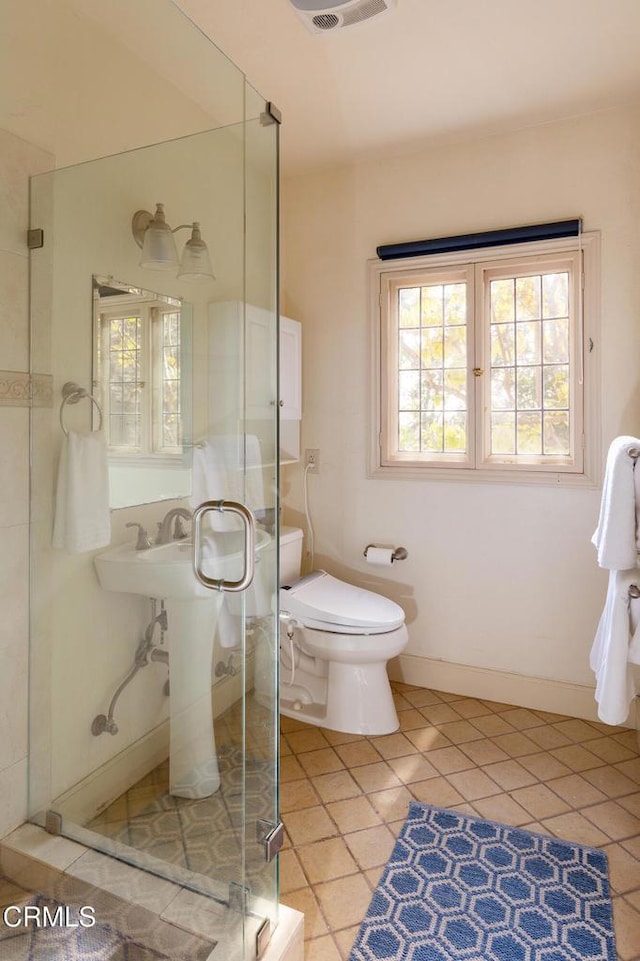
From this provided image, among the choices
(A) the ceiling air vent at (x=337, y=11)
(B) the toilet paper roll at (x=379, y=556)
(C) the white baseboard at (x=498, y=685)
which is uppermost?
(A) the ceiling air vent at (x=337, y=11)

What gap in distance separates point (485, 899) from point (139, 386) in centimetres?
153

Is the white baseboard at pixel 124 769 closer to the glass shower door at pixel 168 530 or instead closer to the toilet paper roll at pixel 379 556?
the glass shower door at pixel 168 530

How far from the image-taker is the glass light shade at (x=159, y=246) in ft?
3.91

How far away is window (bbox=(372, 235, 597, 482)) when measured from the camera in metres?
2.47

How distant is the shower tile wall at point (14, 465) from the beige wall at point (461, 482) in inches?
68.5

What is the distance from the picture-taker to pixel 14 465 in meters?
1.30

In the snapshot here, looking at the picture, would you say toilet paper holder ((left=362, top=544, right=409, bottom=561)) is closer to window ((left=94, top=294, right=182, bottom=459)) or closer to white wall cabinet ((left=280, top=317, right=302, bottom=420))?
white wall cabinet ((left=280, top=317, right=302, bottom=420))

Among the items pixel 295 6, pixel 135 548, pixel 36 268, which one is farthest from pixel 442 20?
pixel 135 548

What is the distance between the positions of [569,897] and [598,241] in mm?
2251

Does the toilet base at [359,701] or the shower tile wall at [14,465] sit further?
the toilet base at [359,701]

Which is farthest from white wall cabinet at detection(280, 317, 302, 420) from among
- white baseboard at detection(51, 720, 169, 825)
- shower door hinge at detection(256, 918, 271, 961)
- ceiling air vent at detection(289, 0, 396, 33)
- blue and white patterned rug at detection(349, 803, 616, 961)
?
shower door hinge at detection(256, 918, 271, 961)

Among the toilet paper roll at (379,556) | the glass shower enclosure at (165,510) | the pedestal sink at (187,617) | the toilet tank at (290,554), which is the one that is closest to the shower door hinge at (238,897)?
the glass shower enclosure at (165,510)

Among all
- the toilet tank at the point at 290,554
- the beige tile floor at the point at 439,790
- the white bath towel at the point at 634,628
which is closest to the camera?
the beige tile floor at the point at 439,790

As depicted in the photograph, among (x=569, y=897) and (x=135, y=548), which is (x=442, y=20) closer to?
(x=135, y=548)
